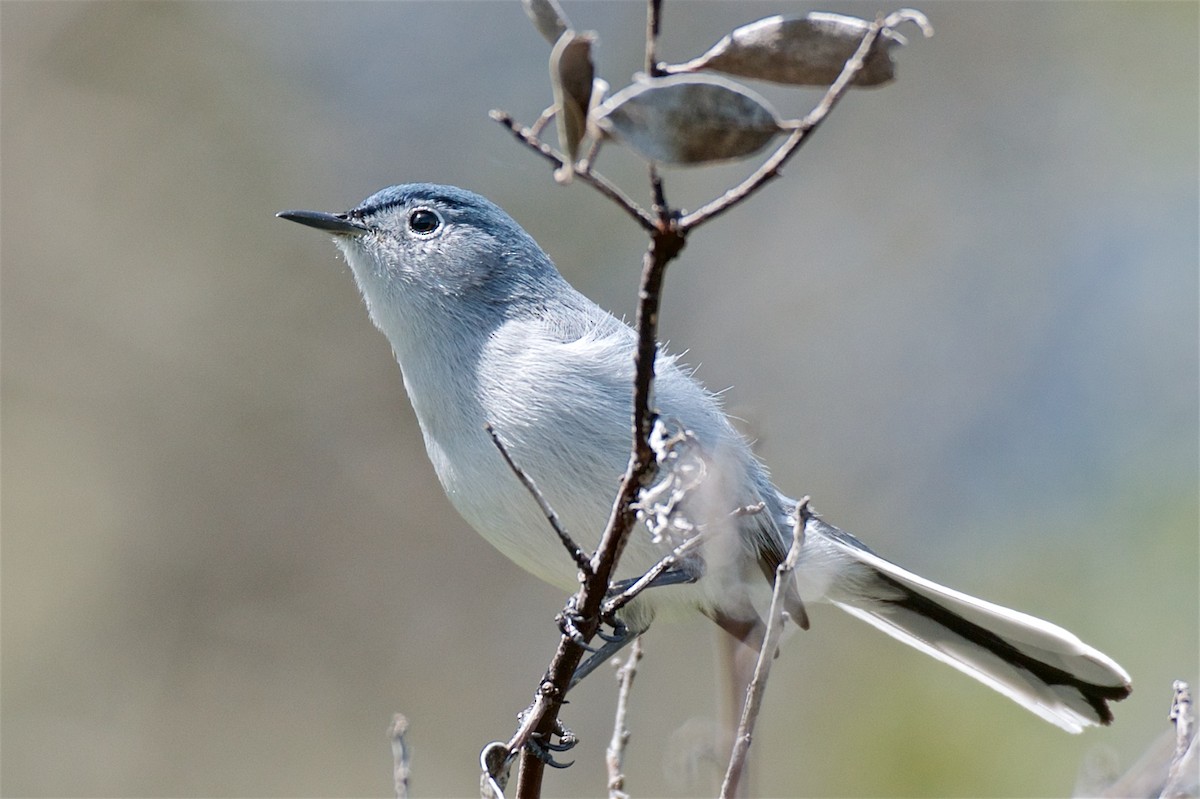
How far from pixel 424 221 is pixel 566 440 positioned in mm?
947

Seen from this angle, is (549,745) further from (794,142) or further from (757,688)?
(794,142)

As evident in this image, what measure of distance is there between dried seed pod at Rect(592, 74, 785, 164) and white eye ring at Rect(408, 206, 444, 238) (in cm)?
194

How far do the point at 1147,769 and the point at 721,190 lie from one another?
174 inches

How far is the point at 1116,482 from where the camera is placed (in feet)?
13.7

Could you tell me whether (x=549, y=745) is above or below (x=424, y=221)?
below

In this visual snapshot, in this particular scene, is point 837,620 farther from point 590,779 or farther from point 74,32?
point 74,32

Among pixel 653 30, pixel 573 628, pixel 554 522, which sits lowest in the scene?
pixel 573 628

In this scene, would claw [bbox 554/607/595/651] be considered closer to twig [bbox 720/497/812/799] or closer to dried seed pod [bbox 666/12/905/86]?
twig [bbox 720/497/812/799]

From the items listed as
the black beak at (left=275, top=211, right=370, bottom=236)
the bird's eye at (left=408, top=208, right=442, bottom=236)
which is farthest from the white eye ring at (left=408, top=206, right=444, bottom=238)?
the black beak at (left=275, top=211, right=370, bottom=236)

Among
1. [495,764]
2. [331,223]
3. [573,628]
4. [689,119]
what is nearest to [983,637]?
[495,764]

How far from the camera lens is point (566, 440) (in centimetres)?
207

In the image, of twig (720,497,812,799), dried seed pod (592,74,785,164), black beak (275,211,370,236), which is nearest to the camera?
dried seed pod (592,74,785,164)

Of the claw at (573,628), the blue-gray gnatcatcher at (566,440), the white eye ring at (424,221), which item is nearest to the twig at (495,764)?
the claw at (573,628)

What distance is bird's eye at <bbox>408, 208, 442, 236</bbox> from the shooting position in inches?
108
